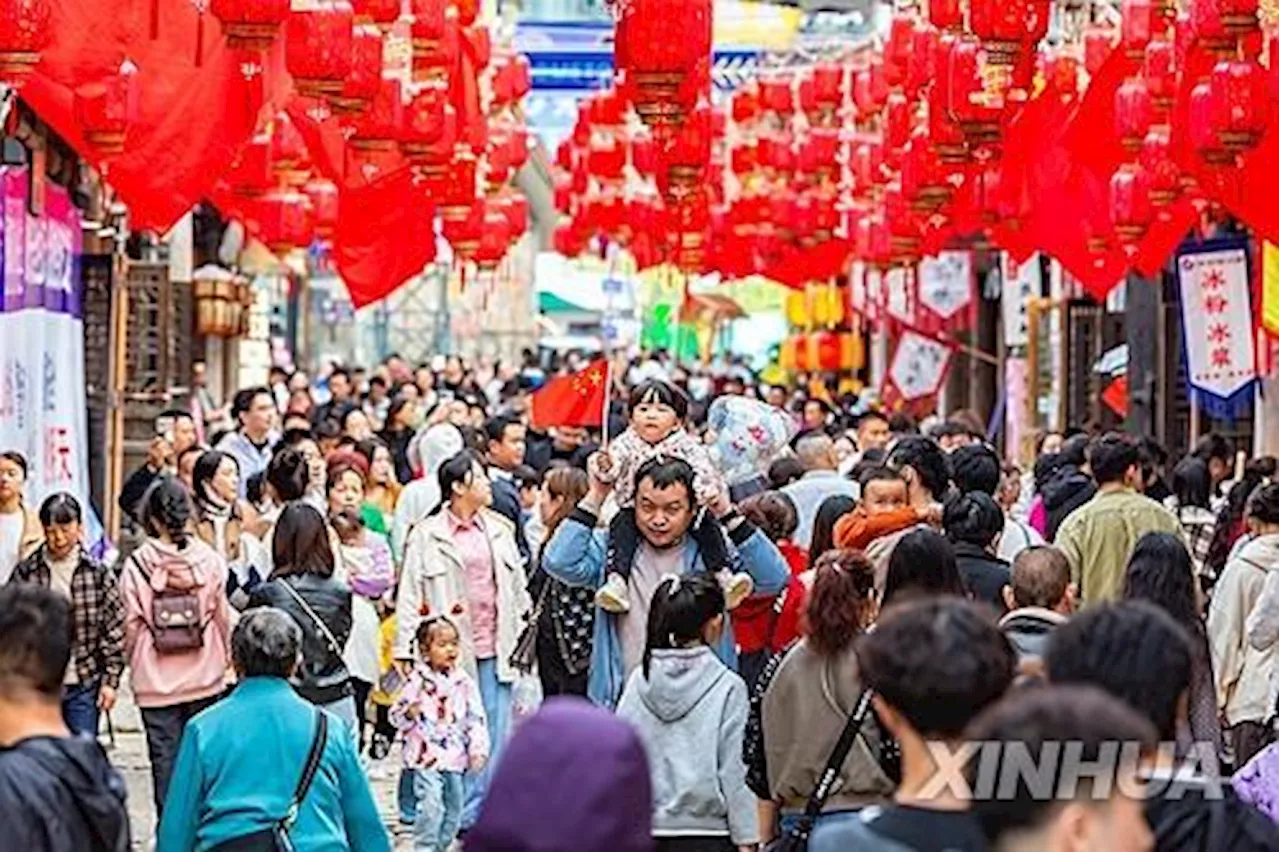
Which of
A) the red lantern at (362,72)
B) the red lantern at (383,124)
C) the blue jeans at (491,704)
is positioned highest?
the red lantern at (362,72)

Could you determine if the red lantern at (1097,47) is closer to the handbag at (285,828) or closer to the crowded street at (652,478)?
the crowded street at (652,478)

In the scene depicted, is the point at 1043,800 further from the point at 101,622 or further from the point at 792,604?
the point at 101,622

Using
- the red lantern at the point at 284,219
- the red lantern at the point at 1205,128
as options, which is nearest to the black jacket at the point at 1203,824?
the red lantern at the point at 1205,128

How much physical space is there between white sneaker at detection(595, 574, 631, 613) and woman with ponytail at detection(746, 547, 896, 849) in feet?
6.28

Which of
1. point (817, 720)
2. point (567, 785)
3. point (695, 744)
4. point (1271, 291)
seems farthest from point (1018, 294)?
point (567, 785)

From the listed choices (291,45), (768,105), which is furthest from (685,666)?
(768,105)

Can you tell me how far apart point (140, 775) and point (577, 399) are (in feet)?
11.0

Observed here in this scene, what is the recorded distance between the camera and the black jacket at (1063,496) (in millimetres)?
16719

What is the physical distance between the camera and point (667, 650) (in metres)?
10.8

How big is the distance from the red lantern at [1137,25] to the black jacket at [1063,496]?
144 inches

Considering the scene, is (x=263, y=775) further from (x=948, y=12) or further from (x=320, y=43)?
(x=948, y=12)

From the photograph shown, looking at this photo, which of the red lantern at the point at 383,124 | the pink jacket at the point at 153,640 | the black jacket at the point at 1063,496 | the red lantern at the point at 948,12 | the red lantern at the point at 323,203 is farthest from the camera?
the red lantern at the point at 323,203

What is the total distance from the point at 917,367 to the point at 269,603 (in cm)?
2447

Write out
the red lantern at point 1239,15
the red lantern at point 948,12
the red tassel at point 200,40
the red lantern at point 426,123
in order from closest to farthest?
1. the red lantern at point 1239,15
2. the red tassel at point 200,40
3. the red lantern at point 948,12
4. the red lantern at point 426,123
